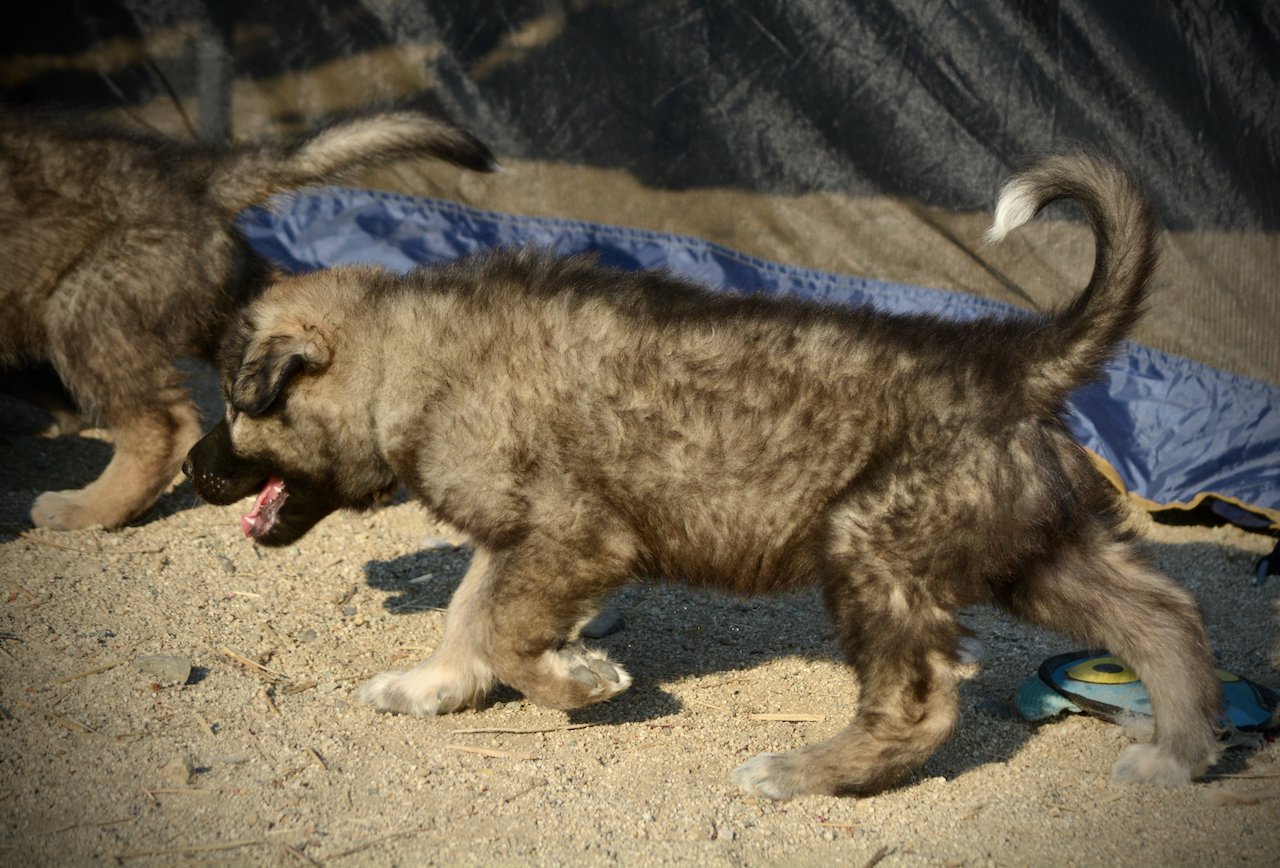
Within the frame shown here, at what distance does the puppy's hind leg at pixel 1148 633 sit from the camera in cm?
366

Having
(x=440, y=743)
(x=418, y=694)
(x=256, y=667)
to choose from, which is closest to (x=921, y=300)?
(x=418, y=694)

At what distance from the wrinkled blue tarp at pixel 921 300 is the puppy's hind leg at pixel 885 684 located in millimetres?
1980

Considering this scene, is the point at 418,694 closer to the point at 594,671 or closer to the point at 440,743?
the point at 440,743

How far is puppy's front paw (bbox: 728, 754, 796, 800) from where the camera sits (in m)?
3.51

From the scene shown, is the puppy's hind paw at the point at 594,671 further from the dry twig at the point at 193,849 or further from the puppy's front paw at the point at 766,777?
the dry twig at the point at 193,849

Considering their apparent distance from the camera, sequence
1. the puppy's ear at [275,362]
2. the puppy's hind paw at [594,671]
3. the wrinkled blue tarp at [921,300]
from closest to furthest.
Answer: the puppy's hind paw at [594,671], the puppy's ear at [275,362], the wrinkled blue tarp at [921,300]

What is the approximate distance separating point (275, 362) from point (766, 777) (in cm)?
192

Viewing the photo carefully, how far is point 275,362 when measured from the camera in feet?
12.7

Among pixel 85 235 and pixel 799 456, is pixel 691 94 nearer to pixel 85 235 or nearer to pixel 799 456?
pixel 85 235

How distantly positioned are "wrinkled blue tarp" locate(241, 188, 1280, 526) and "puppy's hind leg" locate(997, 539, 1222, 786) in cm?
166

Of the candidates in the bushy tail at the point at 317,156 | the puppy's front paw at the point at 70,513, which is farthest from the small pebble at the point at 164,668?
the bushy tail at the point at 317,156

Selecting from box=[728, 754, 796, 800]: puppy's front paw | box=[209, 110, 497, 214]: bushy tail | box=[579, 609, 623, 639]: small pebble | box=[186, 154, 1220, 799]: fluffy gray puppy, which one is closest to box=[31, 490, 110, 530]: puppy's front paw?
box=[186, 154, 1220, 799]: fluffy gray puppy

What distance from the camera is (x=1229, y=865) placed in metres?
3.27

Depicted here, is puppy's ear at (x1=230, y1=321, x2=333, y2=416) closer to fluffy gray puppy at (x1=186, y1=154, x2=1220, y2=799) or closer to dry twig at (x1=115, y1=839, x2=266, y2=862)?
fluffy gray puppy at (x1=186, y1=154, x2=1220, y2=799)
